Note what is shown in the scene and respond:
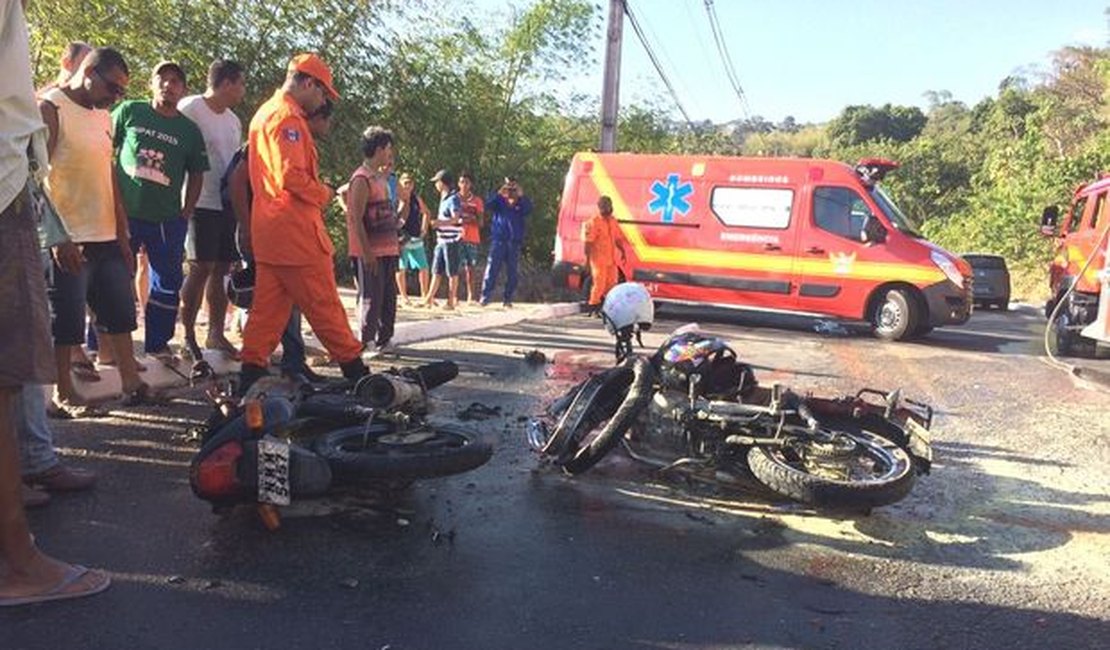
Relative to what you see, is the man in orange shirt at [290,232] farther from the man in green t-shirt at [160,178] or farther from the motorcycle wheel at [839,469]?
the motorcycle wheel at [839,469]

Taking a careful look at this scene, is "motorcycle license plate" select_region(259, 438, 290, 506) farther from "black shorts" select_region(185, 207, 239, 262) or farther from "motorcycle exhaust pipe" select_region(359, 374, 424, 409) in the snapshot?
"black shorts" select_region(185, 207, 239, 262)

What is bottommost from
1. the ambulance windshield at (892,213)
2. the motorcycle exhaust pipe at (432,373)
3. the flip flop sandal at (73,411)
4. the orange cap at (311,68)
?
the flip flop sandal at (73,411)

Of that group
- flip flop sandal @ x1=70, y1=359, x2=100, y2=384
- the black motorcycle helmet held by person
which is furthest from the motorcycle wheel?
flip flop sandal @ x1=70, y1=359, x2=100, y2=384

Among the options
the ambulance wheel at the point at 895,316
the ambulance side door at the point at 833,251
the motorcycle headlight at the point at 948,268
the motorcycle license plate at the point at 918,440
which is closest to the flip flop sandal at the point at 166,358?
the motorcycle license plate at the point at 918,440

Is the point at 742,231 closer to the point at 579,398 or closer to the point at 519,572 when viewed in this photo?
the point at 579,398

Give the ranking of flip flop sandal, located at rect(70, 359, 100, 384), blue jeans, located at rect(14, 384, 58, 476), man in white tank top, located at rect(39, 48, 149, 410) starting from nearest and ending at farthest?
blue jeans, located at rect(14, 384, 58, 476), man in white tank top, located at rect(39, 48, 149, 410), flip flop sandal, located at rect(70, 359, 100, 384)

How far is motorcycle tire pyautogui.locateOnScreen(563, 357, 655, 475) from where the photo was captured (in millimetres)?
4355

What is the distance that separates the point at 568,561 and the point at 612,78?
1448 cm

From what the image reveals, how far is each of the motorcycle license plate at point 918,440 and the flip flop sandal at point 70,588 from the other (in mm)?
3455

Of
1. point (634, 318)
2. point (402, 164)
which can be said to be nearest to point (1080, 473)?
point (634, 318)

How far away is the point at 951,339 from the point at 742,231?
3.13 metres

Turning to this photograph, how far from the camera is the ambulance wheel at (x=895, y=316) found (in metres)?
11.8

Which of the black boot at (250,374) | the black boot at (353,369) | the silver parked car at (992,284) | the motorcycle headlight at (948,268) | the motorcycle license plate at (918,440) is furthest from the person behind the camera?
the silver parked car at (992,284)

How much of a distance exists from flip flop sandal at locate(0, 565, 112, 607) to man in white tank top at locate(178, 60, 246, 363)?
143 inches
